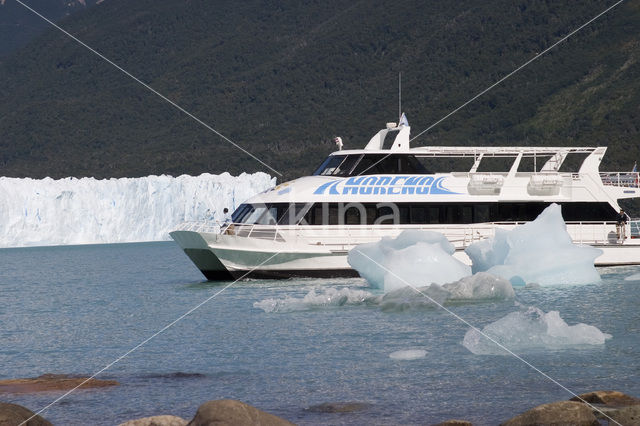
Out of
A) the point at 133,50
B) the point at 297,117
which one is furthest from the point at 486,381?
the point at 133,50

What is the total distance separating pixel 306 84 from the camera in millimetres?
127312

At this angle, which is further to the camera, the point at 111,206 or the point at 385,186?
the point at 111,206

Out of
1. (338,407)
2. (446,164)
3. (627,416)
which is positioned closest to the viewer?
(627,416)

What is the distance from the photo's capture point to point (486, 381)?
14219mm

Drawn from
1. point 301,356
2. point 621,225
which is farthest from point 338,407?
point 621,225

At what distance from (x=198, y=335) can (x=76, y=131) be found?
115m

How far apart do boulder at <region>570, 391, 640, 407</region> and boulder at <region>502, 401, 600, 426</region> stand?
3.44 feet

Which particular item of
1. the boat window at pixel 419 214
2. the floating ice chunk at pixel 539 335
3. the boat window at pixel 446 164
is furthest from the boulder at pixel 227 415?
the boat window at pixel 446 164

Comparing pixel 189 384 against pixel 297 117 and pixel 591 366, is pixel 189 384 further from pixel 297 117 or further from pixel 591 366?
pixel 297 117

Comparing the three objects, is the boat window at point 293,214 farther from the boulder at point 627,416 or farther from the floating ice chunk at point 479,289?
the boulder at point 627,416

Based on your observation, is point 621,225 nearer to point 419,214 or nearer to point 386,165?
point 419,214

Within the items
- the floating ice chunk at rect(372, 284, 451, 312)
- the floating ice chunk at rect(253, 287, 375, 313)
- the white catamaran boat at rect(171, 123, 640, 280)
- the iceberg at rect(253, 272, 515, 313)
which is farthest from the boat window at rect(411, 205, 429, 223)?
the floating ice chunk at rect(372, 284, 451, 312)

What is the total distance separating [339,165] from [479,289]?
6.99 meters

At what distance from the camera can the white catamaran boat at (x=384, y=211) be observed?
25.8 meters
